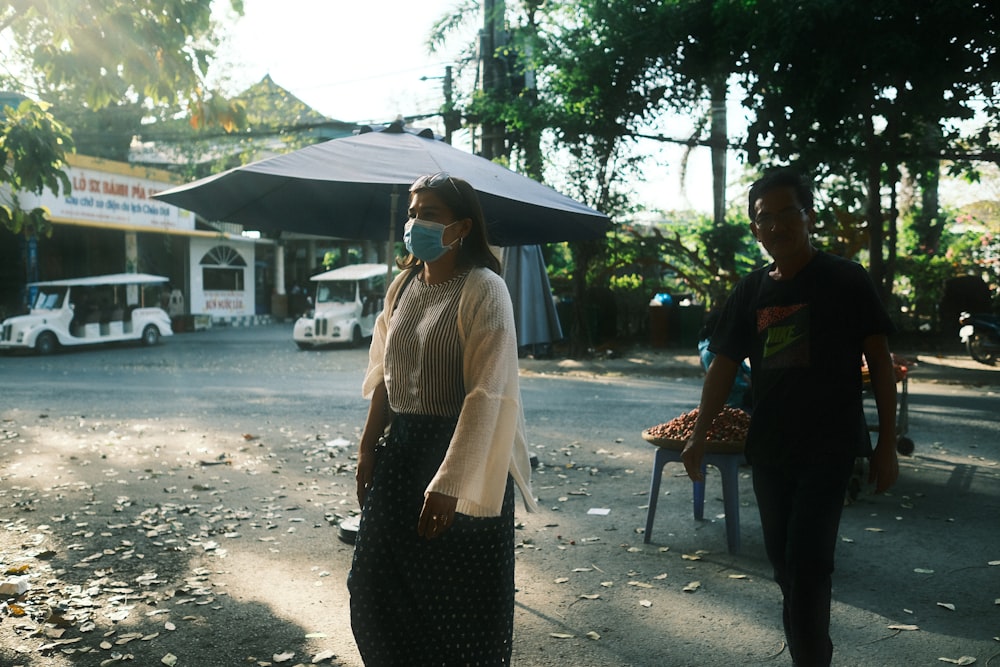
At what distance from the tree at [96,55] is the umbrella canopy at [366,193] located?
0.90 m

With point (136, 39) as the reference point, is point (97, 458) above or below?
below

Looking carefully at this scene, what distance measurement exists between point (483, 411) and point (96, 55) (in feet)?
15.5

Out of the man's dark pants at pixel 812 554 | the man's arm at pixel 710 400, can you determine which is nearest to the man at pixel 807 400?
the man's dark pants at pixel 812 554

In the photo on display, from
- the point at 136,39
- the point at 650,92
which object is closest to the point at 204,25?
the point at 136,39

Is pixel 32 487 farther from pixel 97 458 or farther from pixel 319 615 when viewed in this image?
pixel 319 615

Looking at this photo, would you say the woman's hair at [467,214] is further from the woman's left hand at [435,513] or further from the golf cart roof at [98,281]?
the golf cart roof at [98,281]

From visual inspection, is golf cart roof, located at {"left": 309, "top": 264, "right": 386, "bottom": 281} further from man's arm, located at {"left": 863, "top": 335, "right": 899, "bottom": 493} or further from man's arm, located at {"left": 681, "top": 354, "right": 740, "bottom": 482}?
man's arm, located at {"left": 863, "top": 335, "right": 899, "bottom": 493}

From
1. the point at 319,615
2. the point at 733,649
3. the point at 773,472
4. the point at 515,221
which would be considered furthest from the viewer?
the point at 515,221

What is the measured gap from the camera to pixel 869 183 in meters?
14.0

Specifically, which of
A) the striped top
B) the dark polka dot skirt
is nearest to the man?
the dark polka dot skirt

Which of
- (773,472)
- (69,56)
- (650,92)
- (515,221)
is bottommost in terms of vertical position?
(773,472)

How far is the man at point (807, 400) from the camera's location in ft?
9.60

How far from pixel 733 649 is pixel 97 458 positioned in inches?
246

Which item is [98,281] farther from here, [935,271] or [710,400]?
[710,400]
